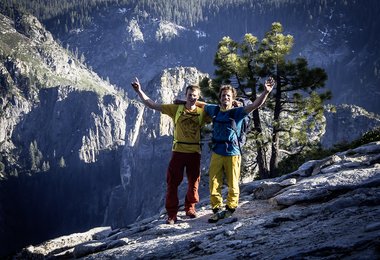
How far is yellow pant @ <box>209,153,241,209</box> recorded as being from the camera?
7.79 m

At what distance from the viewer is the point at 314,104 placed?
1777 centimetres

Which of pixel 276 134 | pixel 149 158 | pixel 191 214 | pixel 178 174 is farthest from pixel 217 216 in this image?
pixel 149 158

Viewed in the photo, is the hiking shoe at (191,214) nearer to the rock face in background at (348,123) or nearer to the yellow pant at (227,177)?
the yellow pant at (227,177)

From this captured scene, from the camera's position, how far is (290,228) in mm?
6020

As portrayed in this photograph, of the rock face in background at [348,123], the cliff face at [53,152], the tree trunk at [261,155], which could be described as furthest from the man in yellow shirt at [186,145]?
the cliff face at [53,152]

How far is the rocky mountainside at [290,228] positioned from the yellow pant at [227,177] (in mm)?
419

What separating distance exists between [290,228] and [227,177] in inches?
83.5

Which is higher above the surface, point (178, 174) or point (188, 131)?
point (188, 131)

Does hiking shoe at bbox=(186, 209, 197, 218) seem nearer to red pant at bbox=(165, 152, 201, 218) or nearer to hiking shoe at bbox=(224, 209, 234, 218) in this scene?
red pant at bbox=(165, 152, 201, 218)

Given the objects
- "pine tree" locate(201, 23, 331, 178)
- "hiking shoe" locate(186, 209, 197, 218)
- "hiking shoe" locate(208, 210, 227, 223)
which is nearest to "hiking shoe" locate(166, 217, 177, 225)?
"hiking shoe" locate(186, 209, 197, 218)

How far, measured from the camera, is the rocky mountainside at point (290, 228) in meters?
4.64

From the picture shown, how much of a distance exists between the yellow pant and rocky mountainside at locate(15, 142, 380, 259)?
0.42 metres

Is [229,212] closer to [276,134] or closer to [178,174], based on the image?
[178,174]

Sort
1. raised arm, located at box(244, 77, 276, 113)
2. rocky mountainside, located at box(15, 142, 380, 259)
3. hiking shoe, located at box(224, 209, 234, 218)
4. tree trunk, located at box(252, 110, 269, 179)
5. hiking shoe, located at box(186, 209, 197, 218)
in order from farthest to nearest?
1. tree trunk, located at box(252, 110, 269, 179)
2. hiking shoe, located at box(186, 209, 197, 218)
3. hiking shoe, located at box(224, 209, 234, 218)
4. raised arm, located at box(244, 77, 276, 113)
5. rocky mountainside, located at box(15, 142, 380, 259)
